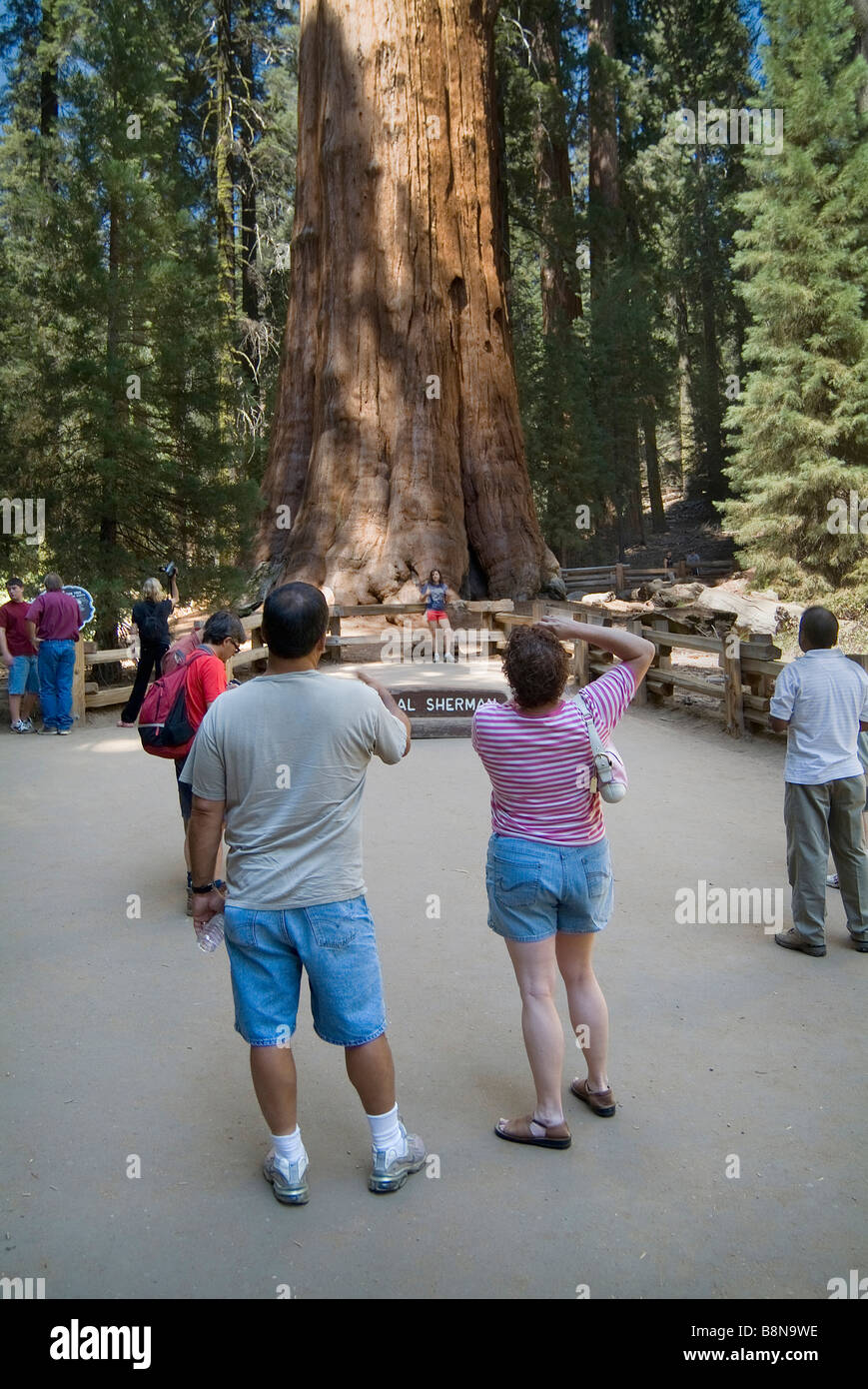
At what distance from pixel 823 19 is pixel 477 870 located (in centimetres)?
2164

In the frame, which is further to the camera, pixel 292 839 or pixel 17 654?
pixel 17 654

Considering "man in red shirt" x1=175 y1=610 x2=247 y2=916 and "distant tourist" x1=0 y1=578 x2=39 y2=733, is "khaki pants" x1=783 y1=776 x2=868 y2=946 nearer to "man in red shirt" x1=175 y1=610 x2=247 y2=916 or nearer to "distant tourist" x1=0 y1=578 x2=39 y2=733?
"man in red shirt" x1=175 y1=610 x2=247 y2=916

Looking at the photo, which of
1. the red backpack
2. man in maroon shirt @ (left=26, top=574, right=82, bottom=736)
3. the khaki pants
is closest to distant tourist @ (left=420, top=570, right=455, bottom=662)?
man in maroon shirt @ (left=26, top=574, right=82, bottom=736)

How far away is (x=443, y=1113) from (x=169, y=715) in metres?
2.66

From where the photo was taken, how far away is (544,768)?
11.5 ft

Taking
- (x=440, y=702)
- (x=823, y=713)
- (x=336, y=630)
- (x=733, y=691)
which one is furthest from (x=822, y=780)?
(x=336, y=630)

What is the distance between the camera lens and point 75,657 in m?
11.7

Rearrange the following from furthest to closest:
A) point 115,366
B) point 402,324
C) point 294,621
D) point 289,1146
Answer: point 402,324, point 115,366, point 289,1146, point 294,621

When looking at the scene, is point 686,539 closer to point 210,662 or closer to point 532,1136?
point 210,662

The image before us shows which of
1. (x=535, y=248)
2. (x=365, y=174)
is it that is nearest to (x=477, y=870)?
(x=365, y=174)

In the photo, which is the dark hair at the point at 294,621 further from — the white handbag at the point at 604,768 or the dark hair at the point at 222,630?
the dark hair at the point at 222,630

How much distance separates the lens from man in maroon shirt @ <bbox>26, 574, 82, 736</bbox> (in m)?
11.3

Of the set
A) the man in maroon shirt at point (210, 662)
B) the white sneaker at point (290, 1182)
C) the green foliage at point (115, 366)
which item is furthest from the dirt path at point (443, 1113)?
the green foliage at point (115, 366)
